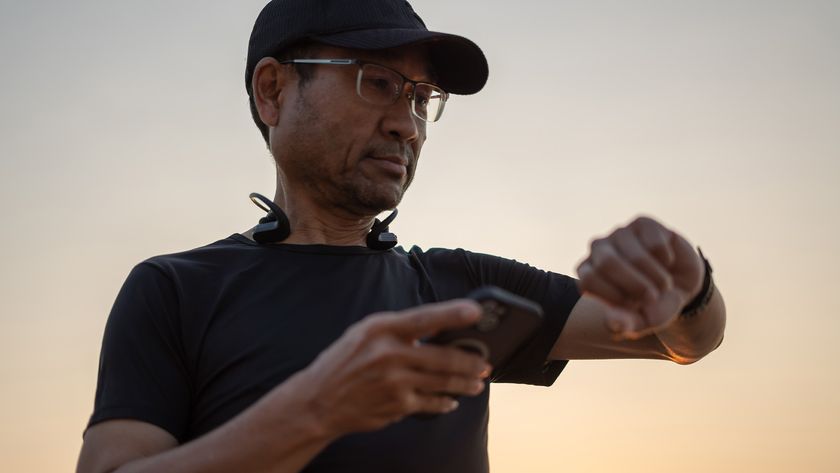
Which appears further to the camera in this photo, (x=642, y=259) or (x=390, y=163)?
(x=390, y=163)

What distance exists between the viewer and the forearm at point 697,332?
2971mm

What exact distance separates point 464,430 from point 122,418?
1061 mm

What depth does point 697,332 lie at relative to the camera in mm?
3008

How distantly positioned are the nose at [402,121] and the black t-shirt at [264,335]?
46cm

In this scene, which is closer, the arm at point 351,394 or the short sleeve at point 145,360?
the arm at point 351,394

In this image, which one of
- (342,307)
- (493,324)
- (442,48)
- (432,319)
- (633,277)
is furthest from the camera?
(442,48)

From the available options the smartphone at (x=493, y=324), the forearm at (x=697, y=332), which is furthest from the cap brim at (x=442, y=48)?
the smartphone at (x=493, y=324)

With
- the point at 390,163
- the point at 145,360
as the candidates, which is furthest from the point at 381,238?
the point at 145,360

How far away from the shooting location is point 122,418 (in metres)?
2.71

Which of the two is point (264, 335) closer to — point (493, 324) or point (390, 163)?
point (390, 163)

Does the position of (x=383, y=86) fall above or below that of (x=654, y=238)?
above

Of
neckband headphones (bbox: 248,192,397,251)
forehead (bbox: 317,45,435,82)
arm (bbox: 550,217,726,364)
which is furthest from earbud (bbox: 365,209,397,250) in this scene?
arm (bbox: 550,217,726,364)

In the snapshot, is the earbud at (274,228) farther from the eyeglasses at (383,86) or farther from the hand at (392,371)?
the hand at (392,371)

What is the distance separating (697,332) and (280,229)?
154cm
